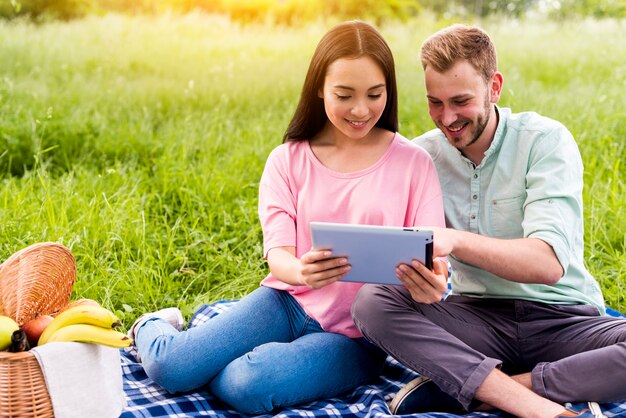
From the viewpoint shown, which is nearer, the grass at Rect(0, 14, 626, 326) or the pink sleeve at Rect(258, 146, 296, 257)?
the pink sleeve at Rect(258, 146, 296, 257)

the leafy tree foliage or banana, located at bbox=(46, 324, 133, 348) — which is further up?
the leafy tree foliage

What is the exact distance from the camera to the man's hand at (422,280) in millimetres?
2691

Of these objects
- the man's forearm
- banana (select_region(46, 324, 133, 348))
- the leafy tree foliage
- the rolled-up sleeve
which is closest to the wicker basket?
banana (select_region(46, 324, 133, 348))

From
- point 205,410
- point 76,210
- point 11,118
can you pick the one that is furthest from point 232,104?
point 205,410

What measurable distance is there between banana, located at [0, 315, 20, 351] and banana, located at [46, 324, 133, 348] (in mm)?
133

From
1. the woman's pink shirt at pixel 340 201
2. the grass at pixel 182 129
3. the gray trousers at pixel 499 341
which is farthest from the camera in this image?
the grass at pixel 182 129

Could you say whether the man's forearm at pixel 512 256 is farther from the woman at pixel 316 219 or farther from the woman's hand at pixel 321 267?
the woman's hand at pixel 321 267

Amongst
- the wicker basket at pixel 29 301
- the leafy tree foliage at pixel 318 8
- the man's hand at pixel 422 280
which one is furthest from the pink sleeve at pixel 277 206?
the leafy tree foliage at pixel 318 8

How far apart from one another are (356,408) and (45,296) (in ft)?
4.21

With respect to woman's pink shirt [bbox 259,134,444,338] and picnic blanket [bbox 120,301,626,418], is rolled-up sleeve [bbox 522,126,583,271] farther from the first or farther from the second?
picnic blanket [bbox 120,301,626,418]

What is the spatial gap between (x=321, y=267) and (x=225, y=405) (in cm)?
81

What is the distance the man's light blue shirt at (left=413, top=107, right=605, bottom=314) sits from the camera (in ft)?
9.84

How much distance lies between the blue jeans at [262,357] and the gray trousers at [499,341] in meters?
0.22

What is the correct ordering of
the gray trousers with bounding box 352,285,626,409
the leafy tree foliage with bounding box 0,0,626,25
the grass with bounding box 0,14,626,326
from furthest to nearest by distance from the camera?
the leafy tree foliage with bounding box 0,0,626,25 < the grass with bounding box 0,14,626,326 < the gray trousers with bounding box 352,285,626,409
